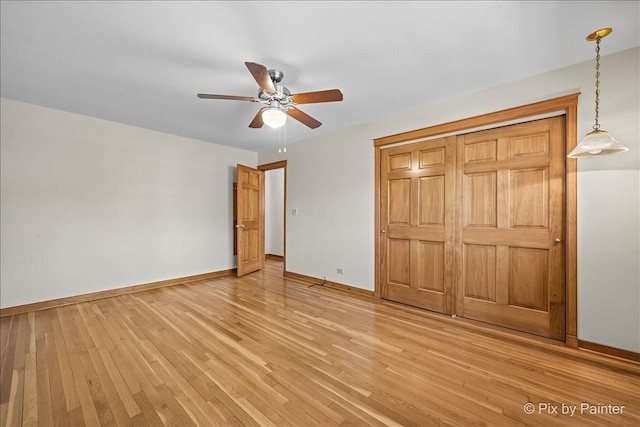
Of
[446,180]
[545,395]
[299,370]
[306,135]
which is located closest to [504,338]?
[545,395]

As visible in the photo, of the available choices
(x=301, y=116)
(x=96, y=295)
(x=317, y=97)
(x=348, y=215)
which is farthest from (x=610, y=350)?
(x=96, y=295)

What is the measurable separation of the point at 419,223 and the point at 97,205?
4626 millimetres

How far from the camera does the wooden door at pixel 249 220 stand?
4938 mm

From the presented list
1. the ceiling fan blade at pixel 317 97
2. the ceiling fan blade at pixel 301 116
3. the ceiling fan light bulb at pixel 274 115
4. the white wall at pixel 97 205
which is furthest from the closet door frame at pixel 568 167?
the white wall at pixel 97 205

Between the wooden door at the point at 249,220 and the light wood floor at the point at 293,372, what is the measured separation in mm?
2006

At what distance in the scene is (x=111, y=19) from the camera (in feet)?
5.90

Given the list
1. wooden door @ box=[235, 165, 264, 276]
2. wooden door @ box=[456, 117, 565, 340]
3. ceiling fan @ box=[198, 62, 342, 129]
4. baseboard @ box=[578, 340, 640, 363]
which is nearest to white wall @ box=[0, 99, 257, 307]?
A: wooden door @ box=[235, 165, 264, 276]

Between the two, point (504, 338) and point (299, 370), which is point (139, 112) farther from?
point (504, 338)

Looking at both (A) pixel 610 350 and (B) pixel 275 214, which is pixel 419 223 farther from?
(B) pixel 275 214

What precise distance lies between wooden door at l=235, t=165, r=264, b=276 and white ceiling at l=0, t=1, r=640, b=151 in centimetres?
213

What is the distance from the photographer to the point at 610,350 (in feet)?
7.07

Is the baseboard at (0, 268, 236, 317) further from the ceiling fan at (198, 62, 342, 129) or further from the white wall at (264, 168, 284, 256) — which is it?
the ceiling fan at (198, 62, 342, 129)

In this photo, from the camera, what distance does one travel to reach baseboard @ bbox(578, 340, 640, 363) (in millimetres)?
2069

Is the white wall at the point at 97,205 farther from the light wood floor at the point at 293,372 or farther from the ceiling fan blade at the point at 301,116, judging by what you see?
the ceiling fan blade at the point at 301,116
